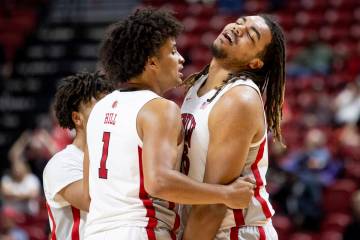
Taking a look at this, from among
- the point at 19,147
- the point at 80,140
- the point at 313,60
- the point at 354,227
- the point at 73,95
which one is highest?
the point at 73,95

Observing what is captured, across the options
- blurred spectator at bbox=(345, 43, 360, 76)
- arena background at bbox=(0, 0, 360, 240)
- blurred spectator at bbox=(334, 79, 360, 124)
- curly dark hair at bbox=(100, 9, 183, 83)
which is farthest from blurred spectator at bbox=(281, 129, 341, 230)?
curly dark hair at bbox=(100, 9, 183, 83)

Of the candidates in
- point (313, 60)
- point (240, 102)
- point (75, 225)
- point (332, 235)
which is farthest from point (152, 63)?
point (313, 60)

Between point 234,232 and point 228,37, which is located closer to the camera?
point 234,232

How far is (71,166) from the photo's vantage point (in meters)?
3.84

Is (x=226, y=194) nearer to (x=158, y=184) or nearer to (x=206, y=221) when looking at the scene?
(x=206, y=221)

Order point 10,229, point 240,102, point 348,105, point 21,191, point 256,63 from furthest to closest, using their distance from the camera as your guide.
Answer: point 348,105 < point 21,191 < point 10,229 < point 256,63 < point 240,102

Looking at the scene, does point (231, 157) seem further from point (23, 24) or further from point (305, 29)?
point (23, 24)

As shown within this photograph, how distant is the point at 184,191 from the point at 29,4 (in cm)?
1152

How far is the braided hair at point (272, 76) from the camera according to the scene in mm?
3584

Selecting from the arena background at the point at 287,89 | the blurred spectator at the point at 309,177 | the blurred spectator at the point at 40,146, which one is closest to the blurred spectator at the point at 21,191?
the arena background at the point at 287,89

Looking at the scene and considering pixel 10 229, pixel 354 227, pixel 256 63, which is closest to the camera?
pixel 256 63

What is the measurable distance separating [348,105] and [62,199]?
685cm

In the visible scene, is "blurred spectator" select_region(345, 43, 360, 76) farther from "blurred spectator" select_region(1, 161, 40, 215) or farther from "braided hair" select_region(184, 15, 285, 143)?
"braided hair" select_region(184, 15, 285, 143)

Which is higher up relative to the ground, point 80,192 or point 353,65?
point 80,192
